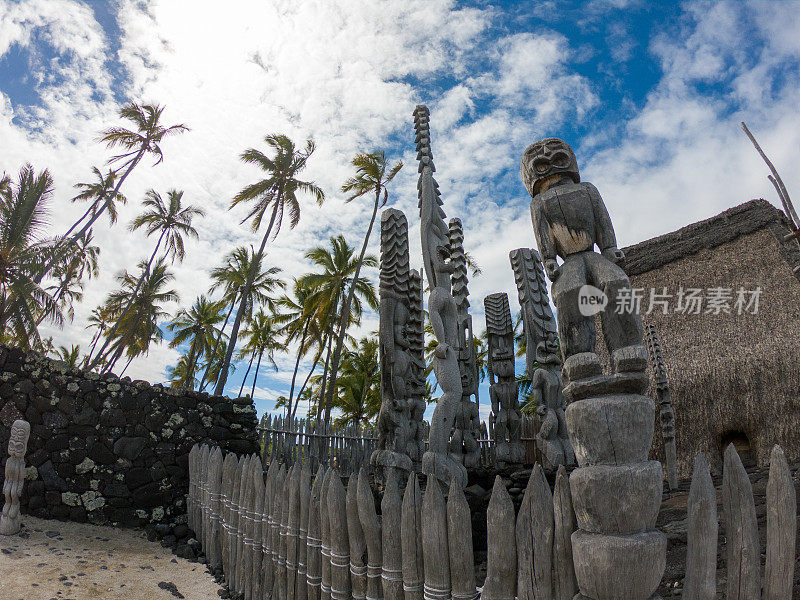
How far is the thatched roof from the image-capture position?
976cm

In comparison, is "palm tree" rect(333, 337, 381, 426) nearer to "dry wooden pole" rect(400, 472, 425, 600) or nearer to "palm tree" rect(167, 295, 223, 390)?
"palm tree" rect(167, 295, 223, 390)

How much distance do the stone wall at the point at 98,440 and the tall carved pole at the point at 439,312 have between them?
136 inches

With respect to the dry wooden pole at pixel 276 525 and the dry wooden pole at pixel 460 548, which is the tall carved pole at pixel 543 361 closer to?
the dry wooden pole at pixel 276 525

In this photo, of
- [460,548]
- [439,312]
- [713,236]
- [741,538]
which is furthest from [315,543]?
[713,236]

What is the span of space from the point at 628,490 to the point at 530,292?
285 inches

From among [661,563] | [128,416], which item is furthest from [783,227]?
[128,416]

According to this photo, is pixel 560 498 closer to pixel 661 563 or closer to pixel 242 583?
pixel 661 563

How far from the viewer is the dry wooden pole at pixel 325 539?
9.36ft

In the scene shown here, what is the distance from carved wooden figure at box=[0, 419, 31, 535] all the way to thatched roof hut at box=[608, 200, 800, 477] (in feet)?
35.2

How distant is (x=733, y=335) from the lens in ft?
30.5

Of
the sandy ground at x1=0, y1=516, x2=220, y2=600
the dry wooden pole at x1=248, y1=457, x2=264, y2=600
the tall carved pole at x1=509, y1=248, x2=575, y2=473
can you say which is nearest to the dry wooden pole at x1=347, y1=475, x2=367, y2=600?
the dry wooden pole at x1=248, y1=457, x2=264, y2=600

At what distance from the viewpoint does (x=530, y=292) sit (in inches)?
348

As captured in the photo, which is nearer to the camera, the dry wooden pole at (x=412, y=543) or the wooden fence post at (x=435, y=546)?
the wooden fence post at (x=435, y=546)

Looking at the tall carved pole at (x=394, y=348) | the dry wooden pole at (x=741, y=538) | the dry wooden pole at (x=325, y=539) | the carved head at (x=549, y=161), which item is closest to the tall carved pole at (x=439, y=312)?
the tall carved pole at (x=394, y=348)
